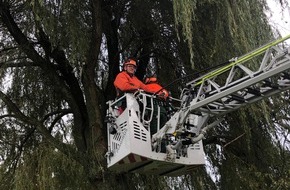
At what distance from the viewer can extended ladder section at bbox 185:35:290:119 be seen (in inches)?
161

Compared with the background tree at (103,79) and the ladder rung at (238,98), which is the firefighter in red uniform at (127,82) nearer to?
the background tree at (103,79)

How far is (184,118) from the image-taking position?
4.81 metres

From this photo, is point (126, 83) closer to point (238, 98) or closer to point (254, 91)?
point (238, 98)

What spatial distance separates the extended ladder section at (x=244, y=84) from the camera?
4094 millimetres

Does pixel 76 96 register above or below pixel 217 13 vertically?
below

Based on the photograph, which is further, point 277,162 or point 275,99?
point 277,162

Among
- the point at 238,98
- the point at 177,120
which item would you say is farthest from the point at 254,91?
the point at 177,120

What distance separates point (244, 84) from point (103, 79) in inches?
149

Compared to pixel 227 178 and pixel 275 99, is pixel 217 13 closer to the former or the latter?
pixel 275 99

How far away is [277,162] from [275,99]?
1045mm

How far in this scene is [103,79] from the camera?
765 centimetres

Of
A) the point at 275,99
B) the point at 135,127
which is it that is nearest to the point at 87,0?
the point at 135,127

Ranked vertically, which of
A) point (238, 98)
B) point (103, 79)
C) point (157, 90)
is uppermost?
point (103, 79)

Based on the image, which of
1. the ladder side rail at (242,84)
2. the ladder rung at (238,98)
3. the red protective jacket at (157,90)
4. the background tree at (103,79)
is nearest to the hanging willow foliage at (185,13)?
the background tree at (103,79)
